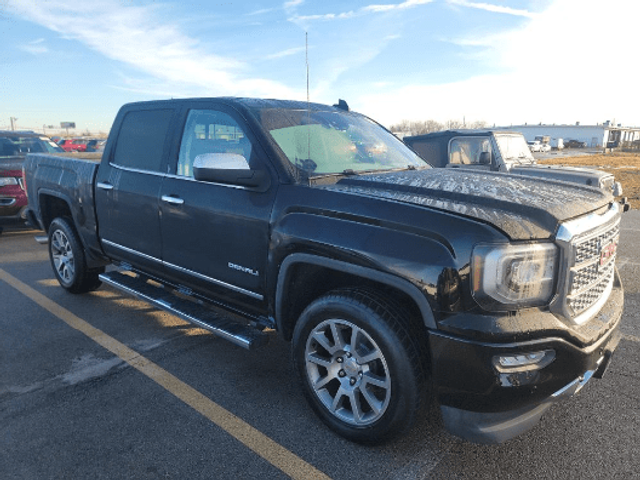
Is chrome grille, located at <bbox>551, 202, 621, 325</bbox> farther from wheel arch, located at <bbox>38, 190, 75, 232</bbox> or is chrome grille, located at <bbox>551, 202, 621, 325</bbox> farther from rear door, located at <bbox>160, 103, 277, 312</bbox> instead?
wheel arch, located at <bbox>38, 190, 75, 232</bbox>

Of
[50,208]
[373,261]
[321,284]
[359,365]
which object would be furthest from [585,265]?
[50,208]

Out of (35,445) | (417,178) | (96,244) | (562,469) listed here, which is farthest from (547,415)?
(96,244)

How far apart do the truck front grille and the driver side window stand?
78.3 inches

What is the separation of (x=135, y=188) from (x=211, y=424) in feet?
6.84

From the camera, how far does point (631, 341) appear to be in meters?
3.94

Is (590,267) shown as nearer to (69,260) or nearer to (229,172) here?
(229,172)

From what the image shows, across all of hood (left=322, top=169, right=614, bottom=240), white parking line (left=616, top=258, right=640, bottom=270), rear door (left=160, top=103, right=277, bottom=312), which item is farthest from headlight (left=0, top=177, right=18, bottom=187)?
white parking line (left=616, top=258, right=640, bottom=270)

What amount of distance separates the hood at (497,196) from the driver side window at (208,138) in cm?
82

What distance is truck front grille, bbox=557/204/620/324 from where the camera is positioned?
7.34ft

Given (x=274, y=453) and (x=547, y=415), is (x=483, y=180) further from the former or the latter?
(x=274, y=453)

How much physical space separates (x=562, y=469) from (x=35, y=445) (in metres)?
2.85

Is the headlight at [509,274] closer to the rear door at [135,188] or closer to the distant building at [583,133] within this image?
the rear door at [135,188]

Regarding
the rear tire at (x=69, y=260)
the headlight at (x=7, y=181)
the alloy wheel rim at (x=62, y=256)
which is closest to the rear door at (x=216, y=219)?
the rear tire at (x=69, y=260)

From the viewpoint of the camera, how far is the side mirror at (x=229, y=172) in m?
2.96
